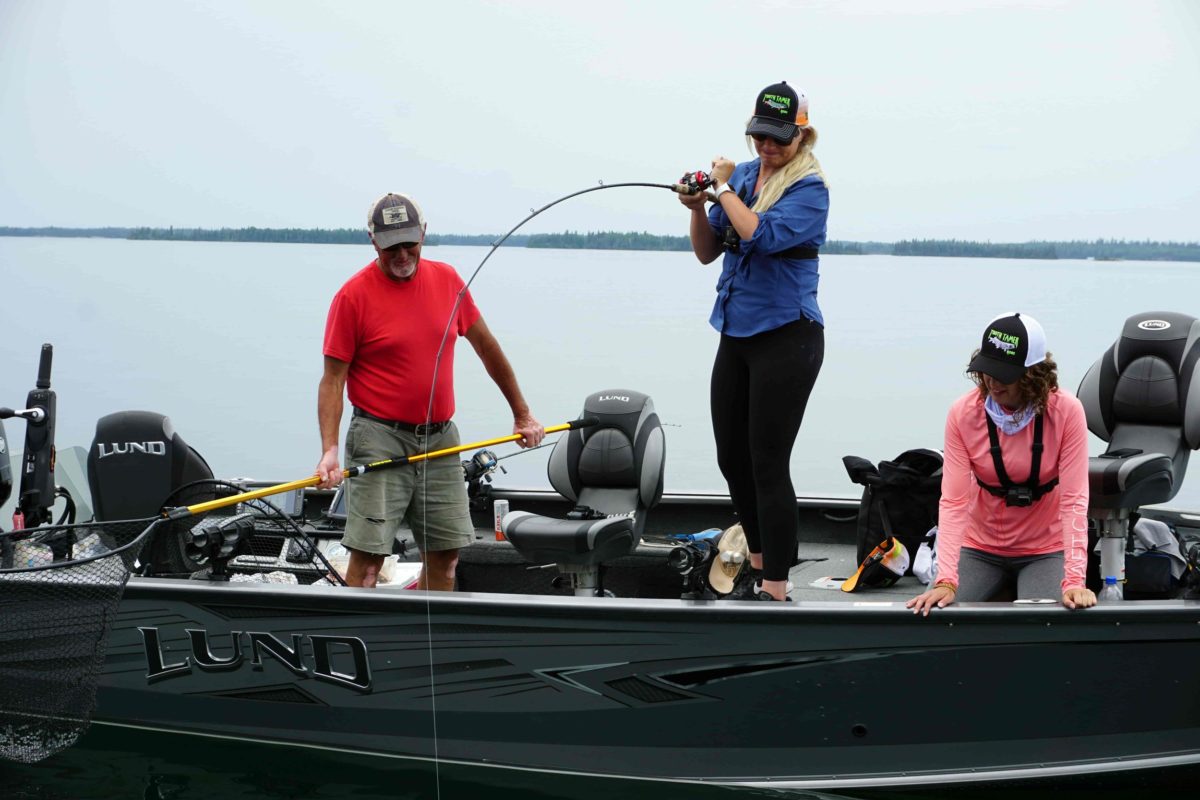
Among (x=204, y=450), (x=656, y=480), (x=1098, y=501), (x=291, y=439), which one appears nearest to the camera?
(x=1098, y=501)

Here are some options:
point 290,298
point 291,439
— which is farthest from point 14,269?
point 291,439

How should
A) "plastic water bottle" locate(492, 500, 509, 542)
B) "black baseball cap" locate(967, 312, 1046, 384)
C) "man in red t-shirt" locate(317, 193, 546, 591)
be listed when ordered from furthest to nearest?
"plastic water bottle" locate(492, 500, 509, 542) → "man in red t-shirt" locate(317, 193, 546, 591) → "black baseball cap" locate(967, 312, 1046, 384)

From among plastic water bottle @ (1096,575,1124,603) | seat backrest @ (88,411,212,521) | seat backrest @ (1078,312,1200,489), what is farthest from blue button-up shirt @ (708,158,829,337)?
seat backrest @ (88,411,212,521)

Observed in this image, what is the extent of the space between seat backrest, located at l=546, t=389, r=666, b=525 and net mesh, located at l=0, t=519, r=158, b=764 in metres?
1.49

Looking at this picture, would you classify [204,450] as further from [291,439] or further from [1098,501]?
[1098,501]

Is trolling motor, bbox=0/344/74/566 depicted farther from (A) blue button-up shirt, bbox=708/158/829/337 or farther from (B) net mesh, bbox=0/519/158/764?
(A) blue button-up shirt, bbox=708/158/829/337

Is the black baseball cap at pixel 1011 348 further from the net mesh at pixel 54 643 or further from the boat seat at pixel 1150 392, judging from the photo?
the net mesh at pixel 54 643

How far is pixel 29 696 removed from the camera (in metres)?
3.37

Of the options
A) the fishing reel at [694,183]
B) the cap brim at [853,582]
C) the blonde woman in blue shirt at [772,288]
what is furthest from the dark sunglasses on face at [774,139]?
the cap brim at [853,582]

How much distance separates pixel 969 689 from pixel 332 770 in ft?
5.93

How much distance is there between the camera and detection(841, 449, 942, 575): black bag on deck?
163 inches

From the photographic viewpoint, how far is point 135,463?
4215 millimetres

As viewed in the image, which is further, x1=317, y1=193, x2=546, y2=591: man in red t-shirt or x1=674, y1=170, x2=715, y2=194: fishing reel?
x1=317, y1=193, x2=546, y2=591: man in red t-shirt

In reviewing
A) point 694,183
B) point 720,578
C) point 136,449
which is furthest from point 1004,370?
point 136,449
